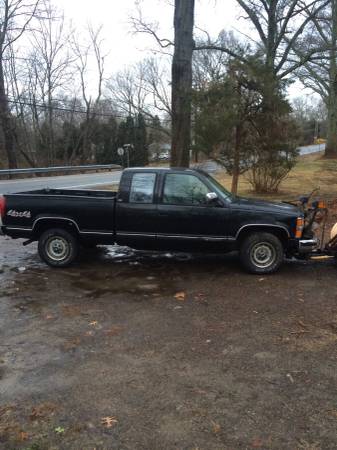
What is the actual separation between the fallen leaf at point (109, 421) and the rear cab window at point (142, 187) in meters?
4.19

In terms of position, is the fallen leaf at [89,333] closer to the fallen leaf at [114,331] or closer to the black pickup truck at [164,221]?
the fallen leaf at [114,331]

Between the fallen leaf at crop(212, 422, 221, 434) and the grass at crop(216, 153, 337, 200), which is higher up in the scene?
the grass at crop(216, 153, 337, 200)

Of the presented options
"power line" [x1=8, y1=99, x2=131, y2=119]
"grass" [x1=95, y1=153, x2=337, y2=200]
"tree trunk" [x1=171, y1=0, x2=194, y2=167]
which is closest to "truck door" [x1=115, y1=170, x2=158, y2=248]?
"tree trunk" [x1=171, y1=0, x2=194, y2=167]

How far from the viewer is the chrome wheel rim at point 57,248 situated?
7309 mm

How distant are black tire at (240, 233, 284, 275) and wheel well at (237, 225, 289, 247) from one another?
0.07 meters

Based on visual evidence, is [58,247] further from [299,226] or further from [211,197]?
[299,226]

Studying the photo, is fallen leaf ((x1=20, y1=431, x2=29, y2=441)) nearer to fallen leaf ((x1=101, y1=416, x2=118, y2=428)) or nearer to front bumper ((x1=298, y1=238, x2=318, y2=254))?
fallen leaf ((x1=101, y1=416, x2=118, y2=428))

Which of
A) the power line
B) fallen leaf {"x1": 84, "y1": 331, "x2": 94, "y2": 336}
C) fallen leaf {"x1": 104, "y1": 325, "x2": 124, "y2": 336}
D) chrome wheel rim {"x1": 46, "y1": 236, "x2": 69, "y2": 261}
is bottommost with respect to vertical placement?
fallen leaf {"x1": 84, "y1": 331, "x2": 94, "y2": 336}

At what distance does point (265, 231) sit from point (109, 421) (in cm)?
435

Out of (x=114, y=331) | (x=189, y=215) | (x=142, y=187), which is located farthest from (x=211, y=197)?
(x=114, y=331)

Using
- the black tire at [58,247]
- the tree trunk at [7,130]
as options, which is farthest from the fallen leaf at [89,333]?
the tree trunk at [7,130]

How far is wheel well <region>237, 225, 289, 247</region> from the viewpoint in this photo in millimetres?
6797

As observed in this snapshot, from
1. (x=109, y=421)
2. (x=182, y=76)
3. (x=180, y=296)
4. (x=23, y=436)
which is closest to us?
(x=23, y=436)

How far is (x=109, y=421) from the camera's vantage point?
10.5 ft
